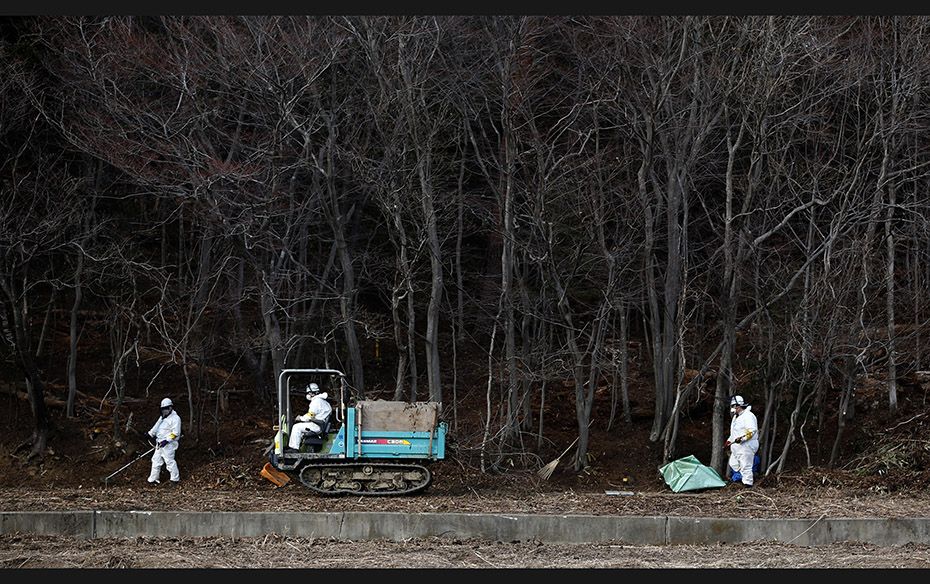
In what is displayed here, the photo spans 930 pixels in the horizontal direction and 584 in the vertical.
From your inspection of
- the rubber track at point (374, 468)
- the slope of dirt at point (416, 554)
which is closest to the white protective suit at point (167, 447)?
the rubber track at point (374, 468)

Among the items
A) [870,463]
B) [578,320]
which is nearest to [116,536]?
[870,463]

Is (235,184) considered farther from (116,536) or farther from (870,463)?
(870,463)

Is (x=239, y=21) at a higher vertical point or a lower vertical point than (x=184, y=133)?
higher

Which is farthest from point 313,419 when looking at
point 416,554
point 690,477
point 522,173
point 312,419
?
point 522,173

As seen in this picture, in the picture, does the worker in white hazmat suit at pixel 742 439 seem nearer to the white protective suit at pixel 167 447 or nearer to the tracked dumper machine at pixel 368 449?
the tracked dumper machine at pixel 368 449

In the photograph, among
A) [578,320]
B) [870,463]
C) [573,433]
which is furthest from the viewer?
[578,320]

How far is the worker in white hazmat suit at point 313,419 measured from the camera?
17.6 meters

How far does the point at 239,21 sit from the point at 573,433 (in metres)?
10.5

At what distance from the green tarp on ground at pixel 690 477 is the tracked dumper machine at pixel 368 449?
13.3ft

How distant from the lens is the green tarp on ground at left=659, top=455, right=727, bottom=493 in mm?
18587

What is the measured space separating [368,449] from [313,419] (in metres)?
1.00

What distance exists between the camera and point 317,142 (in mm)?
22781

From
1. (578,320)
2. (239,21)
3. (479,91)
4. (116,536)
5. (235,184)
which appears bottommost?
(116,536)

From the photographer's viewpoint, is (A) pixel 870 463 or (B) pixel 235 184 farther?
(B) pixel 235 184
